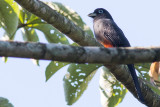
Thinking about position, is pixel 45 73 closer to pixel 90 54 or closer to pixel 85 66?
pixel 85 66

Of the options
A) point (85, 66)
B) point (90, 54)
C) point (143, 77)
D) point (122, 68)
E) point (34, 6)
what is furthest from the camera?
point (143, 77)

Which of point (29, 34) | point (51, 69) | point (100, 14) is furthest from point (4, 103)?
point (100, 14)

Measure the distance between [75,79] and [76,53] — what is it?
6.63 feet

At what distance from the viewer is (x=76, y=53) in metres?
2.28

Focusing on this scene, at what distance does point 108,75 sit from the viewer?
4.54 m

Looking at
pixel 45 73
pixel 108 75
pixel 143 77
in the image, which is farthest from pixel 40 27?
pixel 143 77

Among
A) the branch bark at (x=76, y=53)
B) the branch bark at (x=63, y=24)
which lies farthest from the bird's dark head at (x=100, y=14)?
the branch bark at (x=76, y=53)

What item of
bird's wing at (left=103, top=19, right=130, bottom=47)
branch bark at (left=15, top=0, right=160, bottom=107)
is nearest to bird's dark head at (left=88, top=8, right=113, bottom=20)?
bird's wing at (left=103, top=19, right=130, bottom=47)

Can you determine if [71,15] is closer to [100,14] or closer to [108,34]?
[108,34]

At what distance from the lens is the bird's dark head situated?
655cm

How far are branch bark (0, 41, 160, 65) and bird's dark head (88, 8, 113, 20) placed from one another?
13.9 ft

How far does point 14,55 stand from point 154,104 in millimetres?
2594

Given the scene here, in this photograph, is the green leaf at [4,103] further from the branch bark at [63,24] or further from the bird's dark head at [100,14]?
the bird's dark head at [100,14]

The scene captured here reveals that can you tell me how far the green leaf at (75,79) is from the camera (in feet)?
13.9
